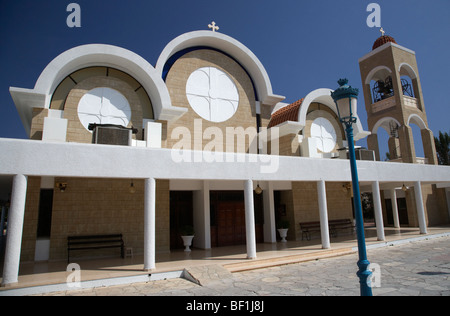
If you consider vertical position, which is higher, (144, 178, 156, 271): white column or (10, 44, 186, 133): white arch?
(10, 44, 186, 133): white arch

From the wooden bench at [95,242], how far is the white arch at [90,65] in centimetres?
452

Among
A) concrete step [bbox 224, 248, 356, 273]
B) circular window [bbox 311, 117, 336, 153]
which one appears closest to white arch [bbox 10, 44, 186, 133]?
concrete step [bbox 224, 248, 356, 273]

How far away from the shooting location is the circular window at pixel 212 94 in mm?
12930

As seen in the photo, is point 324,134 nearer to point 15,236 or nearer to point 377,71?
point 377,71

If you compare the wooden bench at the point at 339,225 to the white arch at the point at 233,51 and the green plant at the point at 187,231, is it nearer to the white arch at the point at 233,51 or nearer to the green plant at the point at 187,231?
the white arch at the point at 233,51

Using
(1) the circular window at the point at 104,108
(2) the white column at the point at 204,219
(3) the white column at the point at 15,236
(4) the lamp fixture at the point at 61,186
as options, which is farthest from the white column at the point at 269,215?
(3) the white column at the point at 15,236

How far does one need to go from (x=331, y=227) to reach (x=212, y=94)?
8443 mm

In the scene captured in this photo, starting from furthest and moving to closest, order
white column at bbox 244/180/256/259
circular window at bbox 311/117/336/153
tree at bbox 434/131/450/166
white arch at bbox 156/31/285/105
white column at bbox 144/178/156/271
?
1. tree at bbox 434/131/450/166
2. circular window at bbox 311/117/336/153
3. white arch at bbox 156/31/285/105
4. white column at bbox 244/180/256/259
5. white column at bbox 144/178/156/271

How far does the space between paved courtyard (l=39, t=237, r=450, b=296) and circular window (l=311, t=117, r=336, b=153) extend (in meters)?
6.79

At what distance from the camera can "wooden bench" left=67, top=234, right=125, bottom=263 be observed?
977cm

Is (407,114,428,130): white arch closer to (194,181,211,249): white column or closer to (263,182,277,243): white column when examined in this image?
(263,182,277,243): white column

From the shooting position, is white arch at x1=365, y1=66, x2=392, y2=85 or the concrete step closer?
the concrete step
